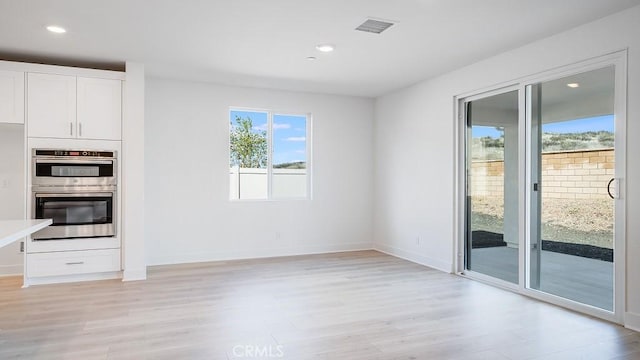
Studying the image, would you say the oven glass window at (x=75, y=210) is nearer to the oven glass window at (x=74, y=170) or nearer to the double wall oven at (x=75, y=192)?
the double wall oven at (x=75, y=192)

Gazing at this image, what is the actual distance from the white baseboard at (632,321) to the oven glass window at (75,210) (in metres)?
5.10

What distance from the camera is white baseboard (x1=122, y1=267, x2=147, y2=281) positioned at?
470 centimetres

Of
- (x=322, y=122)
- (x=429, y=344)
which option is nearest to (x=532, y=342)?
(x=429, y=344)

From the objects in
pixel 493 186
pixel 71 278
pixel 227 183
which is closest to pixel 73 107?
pixel 71 278

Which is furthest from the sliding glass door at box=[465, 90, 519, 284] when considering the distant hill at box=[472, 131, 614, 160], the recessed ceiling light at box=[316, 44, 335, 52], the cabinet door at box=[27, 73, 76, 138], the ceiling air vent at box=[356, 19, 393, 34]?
the cabinet door at box=[27, 73, 76, 138]

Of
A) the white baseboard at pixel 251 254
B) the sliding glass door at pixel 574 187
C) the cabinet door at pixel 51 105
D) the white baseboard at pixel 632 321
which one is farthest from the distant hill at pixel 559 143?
the cabinet door at pixel 51 105

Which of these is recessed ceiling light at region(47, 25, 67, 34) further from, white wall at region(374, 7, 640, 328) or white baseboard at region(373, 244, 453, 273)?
white baseboard at region(373, 244, 453, 273)

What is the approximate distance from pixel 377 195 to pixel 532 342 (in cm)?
399

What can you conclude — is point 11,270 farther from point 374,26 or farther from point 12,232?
point 374,26

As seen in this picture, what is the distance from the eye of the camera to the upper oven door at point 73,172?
14.7 ft

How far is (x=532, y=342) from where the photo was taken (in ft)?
9.62

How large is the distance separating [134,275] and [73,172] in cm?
134

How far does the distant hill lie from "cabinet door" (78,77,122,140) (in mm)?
4246

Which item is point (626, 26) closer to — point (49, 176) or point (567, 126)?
point (567, 126)
